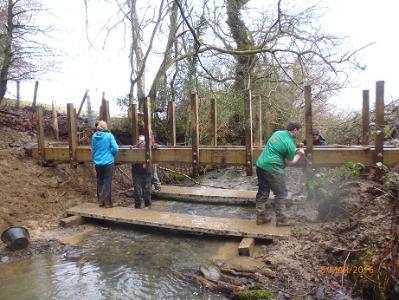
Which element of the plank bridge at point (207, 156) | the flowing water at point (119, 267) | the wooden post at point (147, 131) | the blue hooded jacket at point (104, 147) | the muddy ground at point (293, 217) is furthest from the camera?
the blue hooded jacket at point (104, 147)

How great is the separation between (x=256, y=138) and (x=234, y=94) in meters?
2.33

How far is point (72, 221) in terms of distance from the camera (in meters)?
7.18

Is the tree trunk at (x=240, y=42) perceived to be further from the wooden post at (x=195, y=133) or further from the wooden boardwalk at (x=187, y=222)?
the wooden boardwalk at (x=187, y=222)

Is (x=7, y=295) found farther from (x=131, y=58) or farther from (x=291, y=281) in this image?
(x=131, y=58)

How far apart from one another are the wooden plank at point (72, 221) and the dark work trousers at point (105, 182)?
634 millimetres

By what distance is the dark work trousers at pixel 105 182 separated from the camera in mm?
7555

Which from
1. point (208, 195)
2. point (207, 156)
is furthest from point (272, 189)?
point (208, 195)

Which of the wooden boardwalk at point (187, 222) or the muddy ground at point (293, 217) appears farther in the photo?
the wooden boardwalk at point (187, 222)

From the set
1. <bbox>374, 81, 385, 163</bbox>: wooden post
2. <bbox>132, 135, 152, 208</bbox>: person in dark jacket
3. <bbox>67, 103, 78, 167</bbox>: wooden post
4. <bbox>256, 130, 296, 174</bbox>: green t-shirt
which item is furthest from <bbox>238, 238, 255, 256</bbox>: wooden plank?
<bbox>67, 103, 78, 167</bbox>: wooden post

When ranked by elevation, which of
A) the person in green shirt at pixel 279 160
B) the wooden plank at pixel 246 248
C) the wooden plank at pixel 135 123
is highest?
the wooden plank at pixel 135 123

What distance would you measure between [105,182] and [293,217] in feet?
13.1

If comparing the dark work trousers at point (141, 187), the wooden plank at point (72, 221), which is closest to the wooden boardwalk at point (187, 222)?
the wooden plank at point (72, 221)

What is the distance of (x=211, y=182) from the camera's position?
12.1 m

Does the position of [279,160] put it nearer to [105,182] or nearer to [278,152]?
[278,152]
